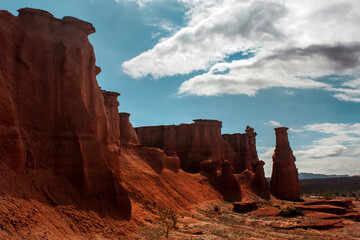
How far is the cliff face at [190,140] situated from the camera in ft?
159

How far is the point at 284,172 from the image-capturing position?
48781 millimetres

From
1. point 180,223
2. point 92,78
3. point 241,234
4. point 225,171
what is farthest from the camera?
point 225,171

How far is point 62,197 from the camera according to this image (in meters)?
14.4

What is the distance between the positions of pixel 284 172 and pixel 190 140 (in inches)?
608

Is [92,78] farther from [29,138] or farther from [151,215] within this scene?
[151,215]

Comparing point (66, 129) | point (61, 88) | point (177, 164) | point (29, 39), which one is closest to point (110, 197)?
point (66, 129)

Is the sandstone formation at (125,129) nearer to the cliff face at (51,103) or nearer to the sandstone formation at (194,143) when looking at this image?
the sandstone formation at (194,143)

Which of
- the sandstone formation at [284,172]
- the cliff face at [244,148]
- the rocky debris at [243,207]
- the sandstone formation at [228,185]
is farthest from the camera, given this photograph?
the cliff face at [244,148]

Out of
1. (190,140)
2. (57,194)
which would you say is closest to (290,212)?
(190,140)

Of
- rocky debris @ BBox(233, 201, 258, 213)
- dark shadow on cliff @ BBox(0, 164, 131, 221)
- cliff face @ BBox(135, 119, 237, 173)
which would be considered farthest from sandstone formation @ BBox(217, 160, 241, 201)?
dark shadow on cliff @ BBox(0, 164, 131, 221)

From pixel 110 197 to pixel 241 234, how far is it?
375 inches

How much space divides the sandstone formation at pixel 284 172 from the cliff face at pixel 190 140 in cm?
910

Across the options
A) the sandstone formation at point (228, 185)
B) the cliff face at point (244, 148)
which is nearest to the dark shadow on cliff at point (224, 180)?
the sandstone formation at point (228, 185)

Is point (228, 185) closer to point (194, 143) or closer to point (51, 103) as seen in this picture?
point (194, 143)
